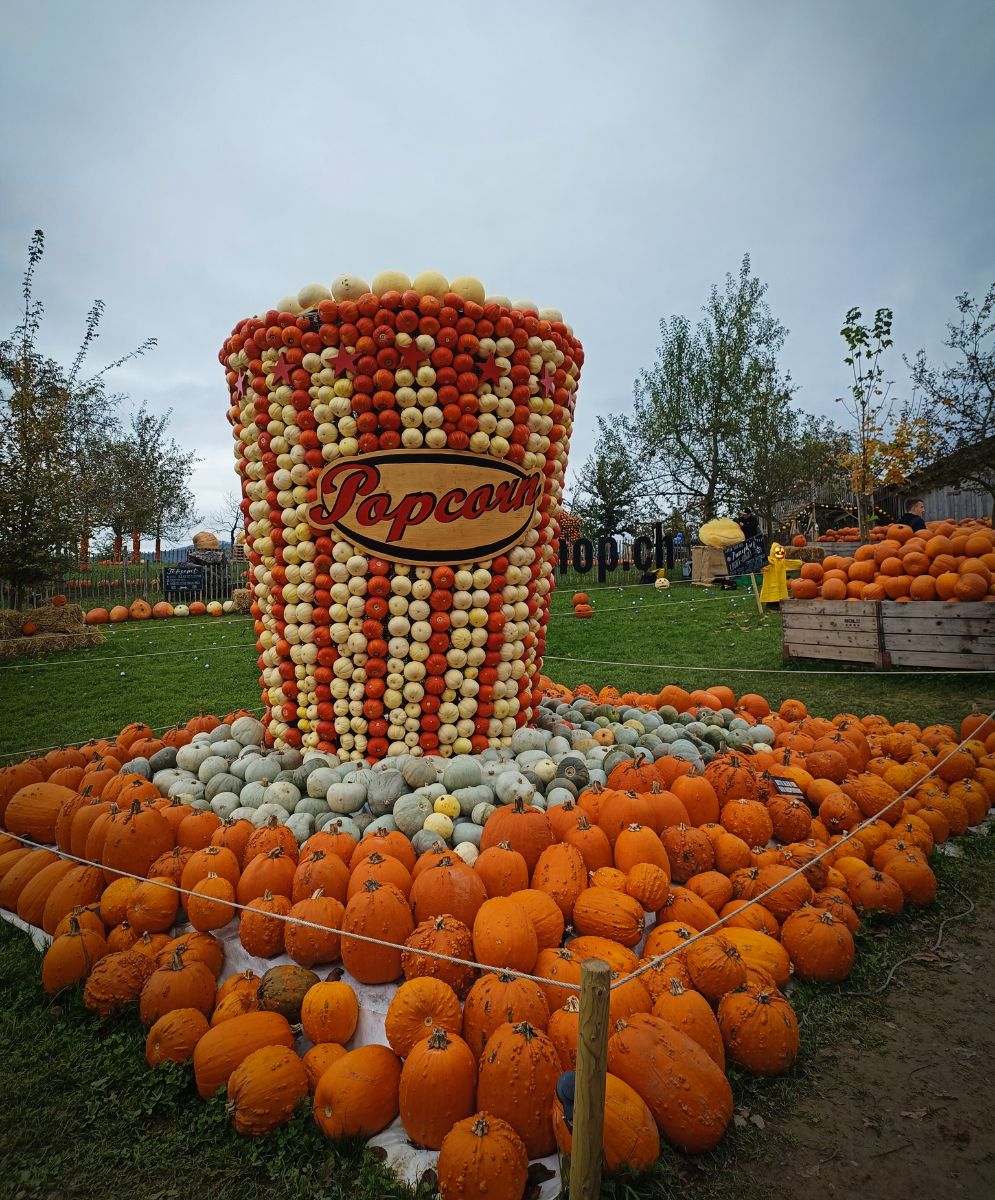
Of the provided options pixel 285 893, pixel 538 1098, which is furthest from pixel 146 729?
pixel 538 1098

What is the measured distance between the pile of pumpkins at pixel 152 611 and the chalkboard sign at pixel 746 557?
14.7 meters

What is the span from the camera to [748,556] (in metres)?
19.0

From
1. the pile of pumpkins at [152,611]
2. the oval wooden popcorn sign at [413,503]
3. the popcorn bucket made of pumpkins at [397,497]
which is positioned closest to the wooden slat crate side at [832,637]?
the popcorn bucket made of pumpkins at [397,497]

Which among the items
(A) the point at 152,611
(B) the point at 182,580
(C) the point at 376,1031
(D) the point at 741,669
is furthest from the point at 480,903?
(B) the point at 182,580

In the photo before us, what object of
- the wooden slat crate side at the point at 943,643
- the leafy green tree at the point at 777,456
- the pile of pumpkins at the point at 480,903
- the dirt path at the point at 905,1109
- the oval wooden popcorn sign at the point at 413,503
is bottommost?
the dirt path at the point at 905,1109

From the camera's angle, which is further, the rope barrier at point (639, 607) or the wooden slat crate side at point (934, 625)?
the rope barrier at point (639, 607)

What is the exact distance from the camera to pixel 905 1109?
228 cm

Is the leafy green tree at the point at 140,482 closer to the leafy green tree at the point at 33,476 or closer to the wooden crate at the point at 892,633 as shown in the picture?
the leafy green tree at the point at 33,476

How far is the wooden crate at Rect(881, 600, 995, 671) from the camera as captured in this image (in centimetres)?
797

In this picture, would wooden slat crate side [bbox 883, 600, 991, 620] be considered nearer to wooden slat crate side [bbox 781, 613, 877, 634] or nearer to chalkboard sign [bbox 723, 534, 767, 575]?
wooden slat crate side [bbox 781, 613, 877, 634]

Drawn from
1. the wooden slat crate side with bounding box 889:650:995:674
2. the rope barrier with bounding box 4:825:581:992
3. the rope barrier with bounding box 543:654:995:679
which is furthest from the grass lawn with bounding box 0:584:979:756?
the rope barrier with bounding box 4:825:581:992

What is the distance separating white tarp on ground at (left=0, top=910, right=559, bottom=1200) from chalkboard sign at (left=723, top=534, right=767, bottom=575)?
17.7 m

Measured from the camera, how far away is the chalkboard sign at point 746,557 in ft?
61.9

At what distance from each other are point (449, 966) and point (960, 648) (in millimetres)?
8049
